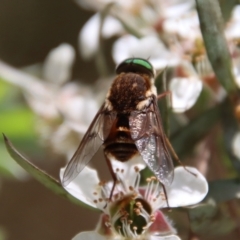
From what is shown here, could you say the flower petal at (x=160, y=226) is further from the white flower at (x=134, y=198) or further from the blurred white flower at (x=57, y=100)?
the blurred white flower at (x=57, y=100)

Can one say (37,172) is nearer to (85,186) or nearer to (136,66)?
(85,186)

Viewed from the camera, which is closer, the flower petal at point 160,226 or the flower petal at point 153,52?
the flower petal at point 160,226

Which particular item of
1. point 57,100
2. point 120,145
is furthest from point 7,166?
point 120,145

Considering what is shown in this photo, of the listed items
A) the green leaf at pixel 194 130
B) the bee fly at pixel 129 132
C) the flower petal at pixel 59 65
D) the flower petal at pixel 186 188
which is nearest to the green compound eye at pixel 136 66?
the bee fly at pixel 129 132

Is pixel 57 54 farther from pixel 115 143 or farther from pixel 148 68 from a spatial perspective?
pixel 115 143

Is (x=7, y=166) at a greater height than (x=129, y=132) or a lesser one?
lesser

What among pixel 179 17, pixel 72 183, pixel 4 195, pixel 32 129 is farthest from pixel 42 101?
pixel 4 195
